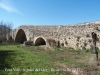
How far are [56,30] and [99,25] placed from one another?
234 inches

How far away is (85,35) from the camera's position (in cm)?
1422

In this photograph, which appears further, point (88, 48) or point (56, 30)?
point (56, 30)

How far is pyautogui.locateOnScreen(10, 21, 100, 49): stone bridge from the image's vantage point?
1384 cm

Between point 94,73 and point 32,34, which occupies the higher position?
point 32,34

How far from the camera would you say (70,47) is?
15.8m

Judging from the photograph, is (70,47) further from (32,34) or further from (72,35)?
(32,34)

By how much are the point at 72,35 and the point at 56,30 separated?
281 centimetres

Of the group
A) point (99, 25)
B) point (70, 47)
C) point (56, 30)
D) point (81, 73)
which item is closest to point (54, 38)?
point (56, 30)

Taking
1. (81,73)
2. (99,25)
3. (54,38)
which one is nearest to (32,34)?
(54,38)

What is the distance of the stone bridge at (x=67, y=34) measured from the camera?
13.8 metres

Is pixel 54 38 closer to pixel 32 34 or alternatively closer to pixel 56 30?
A: pixel 56 30

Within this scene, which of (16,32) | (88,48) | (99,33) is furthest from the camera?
(16,32)

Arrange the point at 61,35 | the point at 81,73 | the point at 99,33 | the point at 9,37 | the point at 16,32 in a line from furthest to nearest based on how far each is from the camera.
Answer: the point at 9,37 < the point at 16,32 < the point at 61,35 < the point at 99,33 < the point at 81,73

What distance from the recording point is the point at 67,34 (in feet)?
53.8
